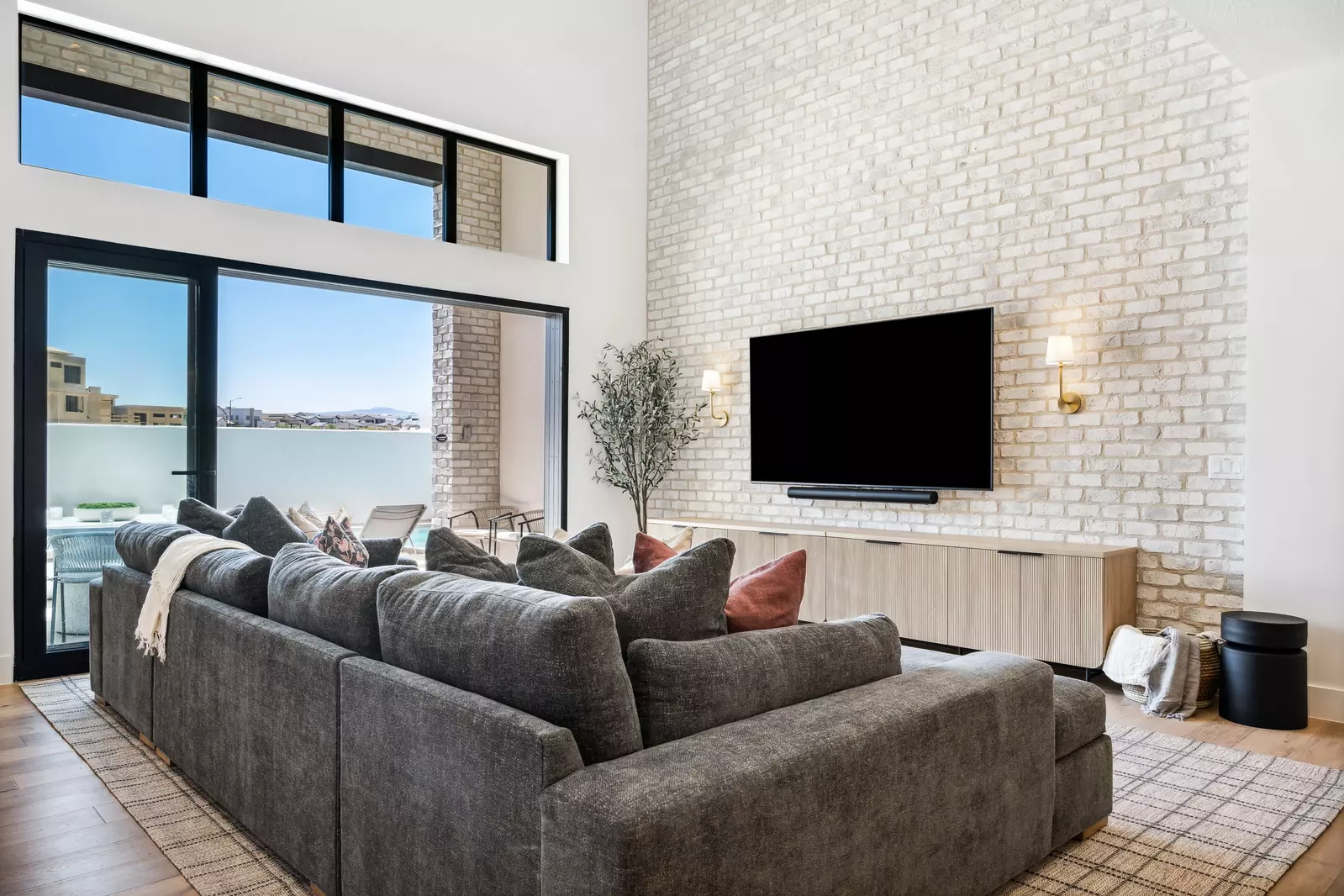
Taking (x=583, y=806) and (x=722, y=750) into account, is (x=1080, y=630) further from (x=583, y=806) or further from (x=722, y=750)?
(x=583, y=806)

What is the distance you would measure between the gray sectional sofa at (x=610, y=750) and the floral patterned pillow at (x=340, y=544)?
0.65m

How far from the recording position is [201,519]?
382cm

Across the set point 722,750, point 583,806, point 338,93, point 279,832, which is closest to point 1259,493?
point 722,750

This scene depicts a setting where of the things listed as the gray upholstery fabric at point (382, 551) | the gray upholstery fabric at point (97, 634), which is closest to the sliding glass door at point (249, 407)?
the gray upholstery fabric at point (382, 551)

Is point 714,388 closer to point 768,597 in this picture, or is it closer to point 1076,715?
point 1076,715

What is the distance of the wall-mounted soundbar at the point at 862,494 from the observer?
536 centimetres

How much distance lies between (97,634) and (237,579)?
1627mm

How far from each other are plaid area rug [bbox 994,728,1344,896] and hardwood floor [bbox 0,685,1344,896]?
0.08 metres

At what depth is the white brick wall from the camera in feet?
14.1

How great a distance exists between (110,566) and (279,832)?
80.3 inches

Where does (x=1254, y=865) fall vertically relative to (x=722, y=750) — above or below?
below

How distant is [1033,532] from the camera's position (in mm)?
4910

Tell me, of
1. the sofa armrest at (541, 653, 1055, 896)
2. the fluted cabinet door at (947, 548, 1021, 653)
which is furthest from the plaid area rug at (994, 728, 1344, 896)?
the fluted cabinet door at (947, 548, 1021, 653)

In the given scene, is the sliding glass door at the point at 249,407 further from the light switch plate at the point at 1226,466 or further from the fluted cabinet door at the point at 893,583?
the light switch plate at the point at 1226,466
